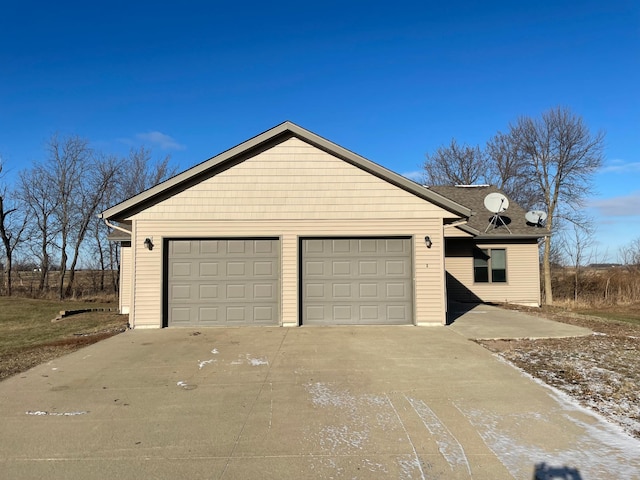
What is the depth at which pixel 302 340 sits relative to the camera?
8.60 meters

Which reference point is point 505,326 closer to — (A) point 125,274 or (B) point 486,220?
(B) point 486,220

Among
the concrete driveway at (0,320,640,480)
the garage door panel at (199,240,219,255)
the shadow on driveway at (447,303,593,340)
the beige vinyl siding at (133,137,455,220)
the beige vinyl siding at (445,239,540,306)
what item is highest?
the beige vinyl siding at (133,137,455,220)

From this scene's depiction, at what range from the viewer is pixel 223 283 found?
34.2 ft

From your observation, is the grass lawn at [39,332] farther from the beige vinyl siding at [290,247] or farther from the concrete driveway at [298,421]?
the beige vinyl siding at [290,247]

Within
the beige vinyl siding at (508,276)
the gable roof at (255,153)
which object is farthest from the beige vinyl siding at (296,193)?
the beige vinyl siding at (508,276)

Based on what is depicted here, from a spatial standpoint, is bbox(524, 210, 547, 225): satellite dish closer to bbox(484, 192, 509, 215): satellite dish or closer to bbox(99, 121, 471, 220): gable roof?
bbox(484, 192, 509, 215): satellite dish

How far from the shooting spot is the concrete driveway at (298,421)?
11.2ft

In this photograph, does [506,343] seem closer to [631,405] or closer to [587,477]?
[631,405]

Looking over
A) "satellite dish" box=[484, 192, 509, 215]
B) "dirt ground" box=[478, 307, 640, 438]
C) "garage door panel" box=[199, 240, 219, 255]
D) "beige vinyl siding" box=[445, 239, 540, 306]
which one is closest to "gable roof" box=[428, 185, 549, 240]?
"beige vinyl siding" box=[445, 239, 540, 306]

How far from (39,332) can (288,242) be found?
8.11m

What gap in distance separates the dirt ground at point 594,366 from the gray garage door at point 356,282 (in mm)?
2579

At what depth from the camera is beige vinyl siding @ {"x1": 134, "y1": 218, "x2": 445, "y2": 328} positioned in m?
10.3

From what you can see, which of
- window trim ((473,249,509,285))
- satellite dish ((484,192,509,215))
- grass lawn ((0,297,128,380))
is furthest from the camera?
window trim ((473,249,509,285))

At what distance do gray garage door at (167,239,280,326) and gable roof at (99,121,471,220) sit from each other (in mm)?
1275
